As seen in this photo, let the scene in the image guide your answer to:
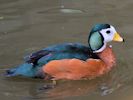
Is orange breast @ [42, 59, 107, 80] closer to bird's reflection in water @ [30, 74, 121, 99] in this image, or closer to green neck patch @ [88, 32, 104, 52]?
bird's reflection in water @ [30, 74, 121, 99]

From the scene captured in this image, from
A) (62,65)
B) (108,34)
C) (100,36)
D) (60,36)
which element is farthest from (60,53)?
(60,36)

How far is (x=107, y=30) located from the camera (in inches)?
314

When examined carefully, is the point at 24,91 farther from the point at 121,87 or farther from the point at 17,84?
the point at 121,87

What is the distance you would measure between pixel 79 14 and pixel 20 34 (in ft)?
4.85

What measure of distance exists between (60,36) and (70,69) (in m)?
1.58

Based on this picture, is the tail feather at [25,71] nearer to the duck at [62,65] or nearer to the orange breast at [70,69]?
the duck at [62,65]

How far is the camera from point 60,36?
9.14 meters

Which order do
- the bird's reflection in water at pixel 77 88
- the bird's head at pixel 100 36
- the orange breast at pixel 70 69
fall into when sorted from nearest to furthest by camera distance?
the bird's reflection in water at pixel 77 88
the orange breast at pixel 70 69
the bird's head at pixel 100 36

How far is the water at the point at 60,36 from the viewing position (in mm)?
7324

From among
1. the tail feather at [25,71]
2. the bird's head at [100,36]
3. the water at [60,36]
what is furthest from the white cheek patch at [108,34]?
the tail feather at [25,71]

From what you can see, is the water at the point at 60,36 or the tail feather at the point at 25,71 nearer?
the water at the point at 60,36

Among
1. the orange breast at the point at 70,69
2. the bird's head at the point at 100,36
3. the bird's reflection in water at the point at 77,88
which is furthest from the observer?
the bird's head at the point at 100,36

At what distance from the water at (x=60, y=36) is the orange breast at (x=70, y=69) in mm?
108

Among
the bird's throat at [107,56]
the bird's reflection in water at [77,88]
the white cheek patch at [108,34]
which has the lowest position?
the bird's reflection in water at [77,88]
